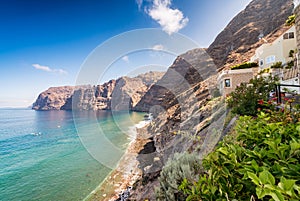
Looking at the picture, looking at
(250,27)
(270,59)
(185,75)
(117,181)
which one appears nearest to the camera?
(117,181)

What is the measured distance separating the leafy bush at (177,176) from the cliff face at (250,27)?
36450 millimetres

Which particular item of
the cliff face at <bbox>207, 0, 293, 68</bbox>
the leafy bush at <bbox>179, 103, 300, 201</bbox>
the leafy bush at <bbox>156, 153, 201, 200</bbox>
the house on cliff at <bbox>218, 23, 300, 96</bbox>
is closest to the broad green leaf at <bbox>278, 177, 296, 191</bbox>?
the leafy bush at <bbox>179, 103, 300, 201</bbox>

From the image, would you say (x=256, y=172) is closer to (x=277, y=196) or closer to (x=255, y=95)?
(x=277, y=196)

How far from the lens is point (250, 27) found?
4384 cm

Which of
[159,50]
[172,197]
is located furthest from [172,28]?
[172,197]

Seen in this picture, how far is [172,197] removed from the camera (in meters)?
2.74

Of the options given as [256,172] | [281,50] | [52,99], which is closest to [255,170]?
[256,172]

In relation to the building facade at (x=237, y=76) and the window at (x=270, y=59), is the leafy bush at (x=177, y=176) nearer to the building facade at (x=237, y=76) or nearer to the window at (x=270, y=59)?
the building facade at (x=237, y=76)

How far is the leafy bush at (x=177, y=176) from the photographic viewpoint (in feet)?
9.28

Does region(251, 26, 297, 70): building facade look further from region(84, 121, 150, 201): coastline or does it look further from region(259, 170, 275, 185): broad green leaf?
region(259, 170, 275, 185): broad green leaf

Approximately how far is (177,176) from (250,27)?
55522 mm

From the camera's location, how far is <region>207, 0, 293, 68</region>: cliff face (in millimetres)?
37250

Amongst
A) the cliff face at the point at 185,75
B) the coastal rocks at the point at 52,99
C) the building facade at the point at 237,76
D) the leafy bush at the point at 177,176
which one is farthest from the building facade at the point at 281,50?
the coastal rocks at the point at 52,99

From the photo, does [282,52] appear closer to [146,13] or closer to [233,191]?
[146,13]
